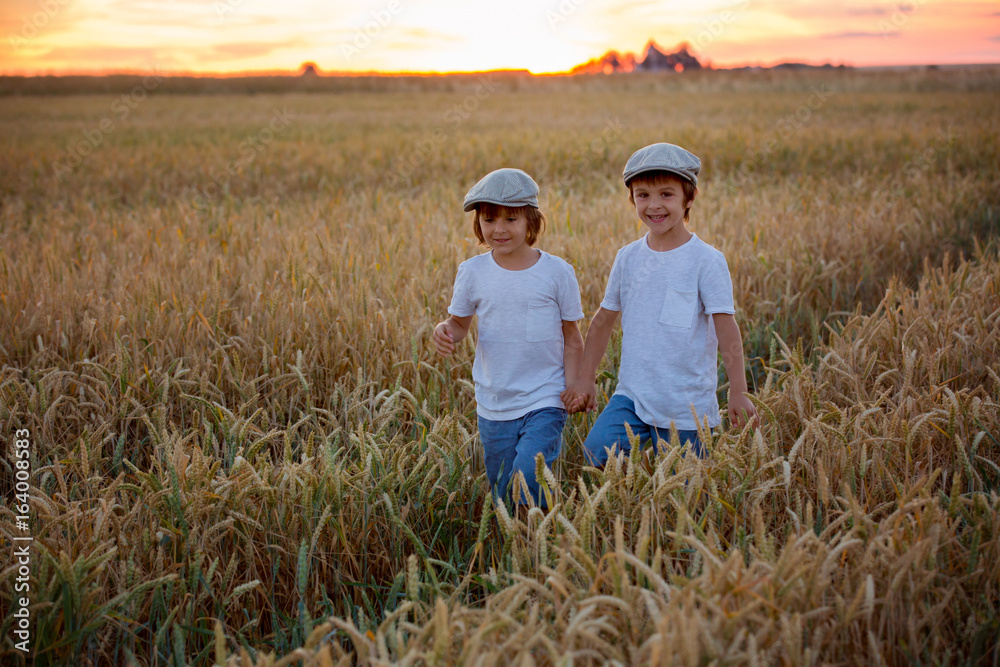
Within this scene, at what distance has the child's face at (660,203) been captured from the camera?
6.36 ft

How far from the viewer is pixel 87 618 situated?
136 cm

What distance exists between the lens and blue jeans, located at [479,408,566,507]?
6.11ft

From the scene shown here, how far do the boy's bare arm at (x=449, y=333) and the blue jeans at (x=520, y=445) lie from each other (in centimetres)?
27

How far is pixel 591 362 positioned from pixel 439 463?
574mm

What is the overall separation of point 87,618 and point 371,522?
0.64 m

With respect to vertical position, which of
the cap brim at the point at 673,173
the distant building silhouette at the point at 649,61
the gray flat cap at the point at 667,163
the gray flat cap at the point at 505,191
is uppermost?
the distant building silhouette at the point at 649,61

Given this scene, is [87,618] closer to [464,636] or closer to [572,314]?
[464,636]

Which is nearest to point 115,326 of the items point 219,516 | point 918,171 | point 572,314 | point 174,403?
point 174,403
